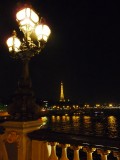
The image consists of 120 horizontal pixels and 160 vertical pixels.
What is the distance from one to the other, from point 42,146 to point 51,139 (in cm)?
58

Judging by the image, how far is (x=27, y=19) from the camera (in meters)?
7.98

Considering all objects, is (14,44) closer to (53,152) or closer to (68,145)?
(53,152)

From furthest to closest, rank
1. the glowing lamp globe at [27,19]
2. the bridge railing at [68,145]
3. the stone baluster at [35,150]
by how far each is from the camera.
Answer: the glowing lamp globe at [27,19] → the stone baluster at [35,150] → the bridge railing at [68,145]

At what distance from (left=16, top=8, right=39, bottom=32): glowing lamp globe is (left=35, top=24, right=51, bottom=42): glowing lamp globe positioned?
26 centimetres

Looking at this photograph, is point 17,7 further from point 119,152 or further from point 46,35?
point 119,152

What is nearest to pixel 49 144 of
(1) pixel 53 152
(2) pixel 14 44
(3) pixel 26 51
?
(1) pixel 53 152

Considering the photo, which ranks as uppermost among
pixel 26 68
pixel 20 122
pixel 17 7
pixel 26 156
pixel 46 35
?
pixel 17 7

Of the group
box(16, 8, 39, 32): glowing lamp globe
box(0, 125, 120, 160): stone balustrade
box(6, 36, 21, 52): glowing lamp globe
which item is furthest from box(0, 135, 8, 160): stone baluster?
box(16, 8, 39, 32): glowing lamp globe

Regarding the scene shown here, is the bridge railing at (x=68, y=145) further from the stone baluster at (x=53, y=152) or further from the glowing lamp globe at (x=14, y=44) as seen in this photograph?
the glowing lamp globe at (x=14, y=44)

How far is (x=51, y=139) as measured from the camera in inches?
208

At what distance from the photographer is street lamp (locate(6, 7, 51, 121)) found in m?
6.30

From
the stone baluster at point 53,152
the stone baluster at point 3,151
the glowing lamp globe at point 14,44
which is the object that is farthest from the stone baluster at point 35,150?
the glowing lamp globe at point 14,44

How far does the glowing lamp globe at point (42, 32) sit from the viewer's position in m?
8.45

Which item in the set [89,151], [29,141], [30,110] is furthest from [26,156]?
[89,151]
